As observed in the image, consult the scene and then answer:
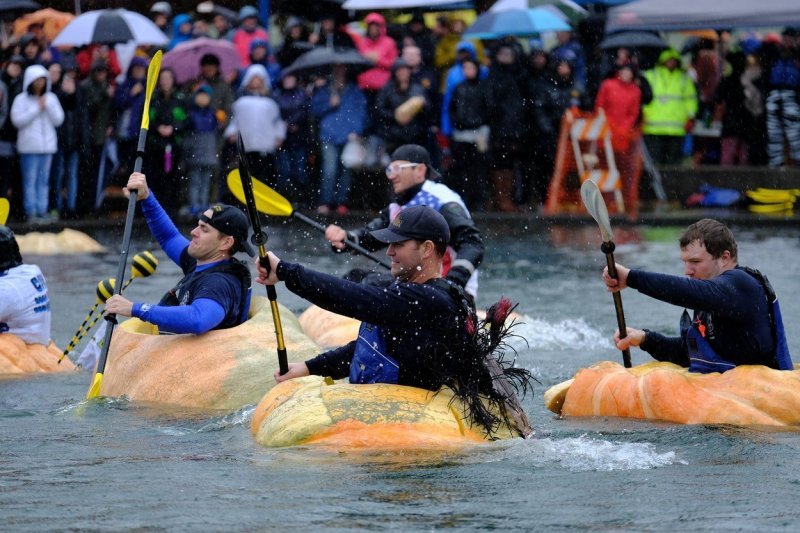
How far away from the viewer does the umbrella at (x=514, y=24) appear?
20.1m

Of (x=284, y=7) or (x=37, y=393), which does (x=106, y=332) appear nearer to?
(x=37, y=393)

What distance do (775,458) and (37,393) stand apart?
4.61m

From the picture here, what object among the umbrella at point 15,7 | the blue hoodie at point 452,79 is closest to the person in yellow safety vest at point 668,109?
the blue hoodie at point 452,79

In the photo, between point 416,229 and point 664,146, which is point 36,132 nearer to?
point 664,146

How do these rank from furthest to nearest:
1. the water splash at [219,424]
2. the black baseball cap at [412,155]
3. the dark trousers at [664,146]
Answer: the dark trousers at [664,146]
the black baseball cap at [412,155]
the water splash at [219,424]

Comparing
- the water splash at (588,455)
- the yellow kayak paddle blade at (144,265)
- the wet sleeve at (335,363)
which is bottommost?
the water splash at (588,455)

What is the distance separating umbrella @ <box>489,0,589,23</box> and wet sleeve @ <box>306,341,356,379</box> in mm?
12800

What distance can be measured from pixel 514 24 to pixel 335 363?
12545mm

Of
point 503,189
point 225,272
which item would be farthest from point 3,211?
point 503,189

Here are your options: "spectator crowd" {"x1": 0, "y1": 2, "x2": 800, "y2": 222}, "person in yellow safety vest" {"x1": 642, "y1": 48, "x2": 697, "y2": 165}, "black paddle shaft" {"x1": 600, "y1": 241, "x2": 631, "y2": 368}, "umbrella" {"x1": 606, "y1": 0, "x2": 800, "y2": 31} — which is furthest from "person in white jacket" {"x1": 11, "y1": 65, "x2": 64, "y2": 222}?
"black paddle shaft" {"x1": 600, "y1": 241, "x2": 631, "y2": 368}

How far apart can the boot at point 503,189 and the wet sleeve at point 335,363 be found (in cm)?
1322

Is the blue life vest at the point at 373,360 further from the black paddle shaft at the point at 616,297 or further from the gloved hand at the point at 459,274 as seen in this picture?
the gloved hand at the point at 459,274

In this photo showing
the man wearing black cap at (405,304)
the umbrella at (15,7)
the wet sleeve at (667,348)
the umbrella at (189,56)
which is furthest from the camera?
the umbrella at (15,7)

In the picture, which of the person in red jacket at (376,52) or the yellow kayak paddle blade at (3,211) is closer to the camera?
the yellow kayak paddle blade at (3,211)
